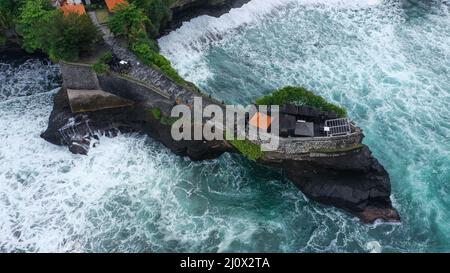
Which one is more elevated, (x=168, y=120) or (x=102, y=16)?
(x=102, y=16)

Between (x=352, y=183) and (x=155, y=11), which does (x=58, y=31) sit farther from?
(x=352, y=183)

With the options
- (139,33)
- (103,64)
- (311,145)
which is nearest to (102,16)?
(139,33)

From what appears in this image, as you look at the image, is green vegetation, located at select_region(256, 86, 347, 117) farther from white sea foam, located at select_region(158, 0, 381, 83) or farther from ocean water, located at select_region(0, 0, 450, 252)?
white sea foam, located at select_region(158, 0, 381, 83)

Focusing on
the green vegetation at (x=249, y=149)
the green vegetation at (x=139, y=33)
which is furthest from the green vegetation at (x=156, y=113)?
the green vegetation at (x=249, y=149)

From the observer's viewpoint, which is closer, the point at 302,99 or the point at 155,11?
the point at 302,99

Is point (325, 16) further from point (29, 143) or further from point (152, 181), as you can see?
point (29, 143)

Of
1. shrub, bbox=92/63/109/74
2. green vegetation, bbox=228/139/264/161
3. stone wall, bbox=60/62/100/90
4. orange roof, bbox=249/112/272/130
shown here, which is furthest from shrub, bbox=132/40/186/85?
green vegetation, bbox=228/139/264/161

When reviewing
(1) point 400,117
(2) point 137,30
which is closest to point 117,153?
(2) point 137,30
